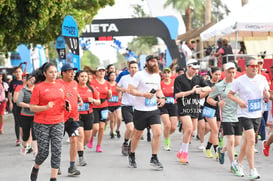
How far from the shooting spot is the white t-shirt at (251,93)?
830cm

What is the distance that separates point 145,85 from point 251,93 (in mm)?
1881

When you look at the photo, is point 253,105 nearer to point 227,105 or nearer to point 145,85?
point 227,105

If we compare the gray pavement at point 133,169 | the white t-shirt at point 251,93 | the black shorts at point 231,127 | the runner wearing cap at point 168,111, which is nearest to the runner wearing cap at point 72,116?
the gray pavement at point 133,169

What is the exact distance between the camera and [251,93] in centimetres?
830

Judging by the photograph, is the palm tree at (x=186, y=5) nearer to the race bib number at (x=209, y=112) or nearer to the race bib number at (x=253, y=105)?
the race bib number at (x=209, y=112)

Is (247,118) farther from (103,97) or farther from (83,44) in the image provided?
(83,44)

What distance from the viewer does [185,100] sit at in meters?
10.2

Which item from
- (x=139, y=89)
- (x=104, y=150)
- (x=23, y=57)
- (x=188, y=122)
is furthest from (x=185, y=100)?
(x=23, y=57)

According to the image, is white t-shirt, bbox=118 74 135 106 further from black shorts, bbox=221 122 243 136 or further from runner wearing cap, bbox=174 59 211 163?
black shorts, bbox=221 122 243 136

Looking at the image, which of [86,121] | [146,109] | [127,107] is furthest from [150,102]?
[127,107]

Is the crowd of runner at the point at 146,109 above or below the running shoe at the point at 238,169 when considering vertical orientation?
above

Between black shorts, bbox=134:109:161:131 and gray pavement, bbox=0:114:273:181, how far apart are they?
782 mm

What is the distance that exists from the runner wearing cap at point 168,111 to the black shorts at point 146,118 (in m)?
2.46

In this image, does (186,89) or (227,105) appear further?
(186,89)
